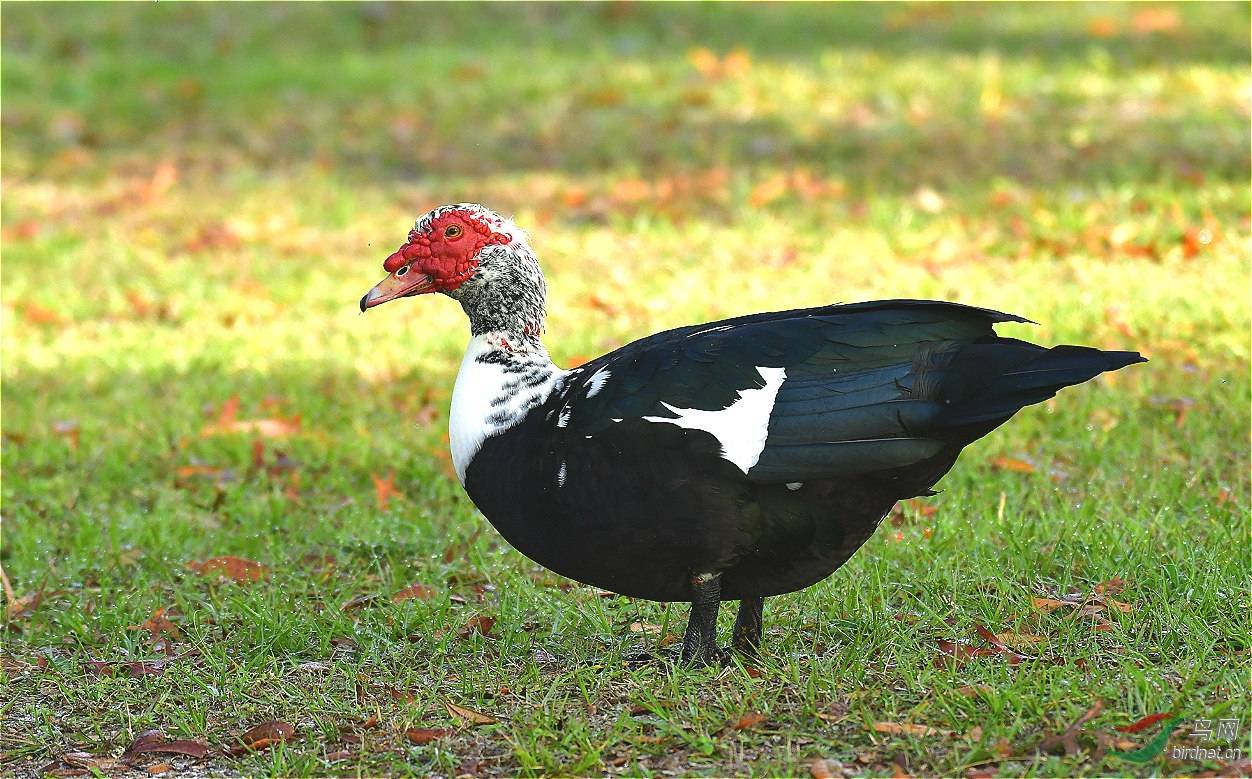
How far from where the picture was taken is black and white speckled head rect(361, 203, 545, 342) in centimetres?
405

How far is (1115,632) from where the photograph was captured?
4.07 metres

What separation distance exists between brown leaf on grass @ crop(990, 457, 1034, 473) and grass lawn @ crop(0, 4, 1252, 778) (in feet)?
0.05

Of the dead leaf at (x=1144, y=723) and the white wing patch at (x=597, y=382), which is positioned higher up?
the white wing patch at (x=597, y=382)

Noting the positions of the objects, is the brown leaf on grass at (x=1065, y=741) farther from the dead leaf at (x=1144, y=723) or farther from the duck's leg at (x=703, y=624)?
the duck's leg at (x=703, y=624)

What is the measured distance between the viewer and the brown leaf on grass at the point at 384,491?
5523 mm

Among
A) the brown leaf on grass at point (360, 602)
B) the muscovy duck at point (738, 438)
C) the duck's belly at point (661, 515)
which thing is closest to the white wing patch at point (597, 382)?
the muscovy duck at point (738, 438)

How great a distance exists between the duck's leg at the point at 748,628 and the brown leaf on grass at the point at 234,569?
1.67 m

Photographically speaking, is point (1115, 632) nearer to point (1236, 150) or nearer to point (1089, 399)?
point (1089, 399)

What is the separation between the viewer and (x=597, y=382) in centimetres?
384

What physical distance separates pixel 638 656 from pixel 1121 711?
1263mm

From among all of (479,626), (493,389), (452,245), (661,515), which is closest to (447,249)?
(452,245)

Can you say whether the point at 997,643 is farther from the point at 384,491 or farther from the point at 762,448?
the point at 384,491

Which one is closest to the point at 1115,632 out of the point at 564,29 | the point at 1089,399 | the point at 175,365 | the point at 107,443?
the point at 1089,399

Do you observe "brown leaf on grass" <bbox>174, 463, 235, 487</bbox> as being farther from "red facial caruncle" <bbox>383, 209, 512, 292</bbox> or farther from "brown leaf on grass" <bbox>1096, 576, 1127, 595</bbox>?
"brown leaf on grass" <bbox>1096, 576, 1127, 595</bbox>
